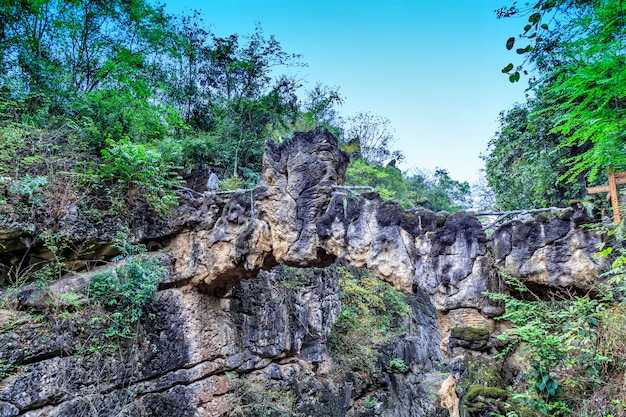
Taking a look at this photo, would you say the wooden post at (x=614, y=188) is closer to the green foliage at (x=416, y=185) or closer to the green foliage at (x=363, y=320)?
the green foliage at (x=363, y=320)

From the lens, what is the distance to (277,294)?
300 inches

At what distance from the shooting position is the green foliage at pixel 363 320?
9.39 meters

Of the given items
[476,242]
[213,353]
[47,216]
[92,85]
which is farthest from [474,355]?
[92,85]

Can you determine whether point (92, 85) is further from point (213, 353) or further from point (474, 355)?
point (474, 355)

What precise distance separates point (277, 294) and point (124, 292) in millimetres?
2938

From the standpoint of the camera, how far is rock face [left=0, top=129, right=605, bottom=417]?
4473mm

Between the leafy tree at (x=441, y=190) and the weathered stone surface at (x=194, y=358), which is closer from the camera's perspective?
the weathered stone surface at (x=194, y=358)

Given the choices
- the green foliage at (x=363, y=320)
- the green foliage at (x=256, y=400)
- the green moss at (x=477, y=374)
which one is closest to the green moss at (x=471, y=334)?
the green moss at (x=477, y=374)

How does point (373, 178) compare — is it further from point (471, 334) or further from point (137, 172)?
point (471, 334)

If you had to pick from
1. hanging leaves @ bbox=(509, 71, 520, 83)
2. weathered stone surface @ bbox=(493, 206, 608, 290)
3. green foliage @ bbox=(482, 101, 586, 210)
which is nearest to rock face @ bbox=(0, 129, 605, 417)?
weathered stone surface @ bbox=(493, 206, 608, 290)

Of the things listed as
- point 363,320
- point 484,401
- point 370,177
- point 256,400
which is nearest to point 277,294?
point 256,400

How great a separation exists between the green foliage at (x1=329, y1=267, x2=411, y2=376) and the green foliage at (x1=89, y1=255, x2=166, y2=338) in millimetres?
4958

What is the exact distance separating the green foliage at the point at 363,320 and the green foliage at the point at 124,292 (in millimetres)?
4958

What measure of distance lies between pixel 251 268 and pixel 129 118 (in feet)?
12.6
